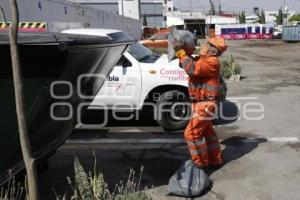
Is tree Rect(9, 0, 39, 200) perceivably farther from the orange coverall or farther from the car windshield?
the car windshield

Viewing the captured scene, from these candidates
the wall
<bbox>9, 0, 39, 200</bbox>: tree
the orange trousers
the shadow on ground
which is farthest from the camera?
the wall

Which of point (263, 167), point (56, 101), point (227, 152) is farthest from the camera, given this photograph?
point (227, 152)

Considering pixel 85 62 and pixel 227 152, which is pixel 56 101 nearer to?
pixel 85 62

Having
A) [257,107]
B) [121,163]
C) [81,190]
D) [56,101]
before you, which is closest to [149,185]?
[121,163]

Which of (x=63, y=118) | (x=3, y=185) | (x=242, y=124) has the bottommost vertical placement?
(x=242, y=124)

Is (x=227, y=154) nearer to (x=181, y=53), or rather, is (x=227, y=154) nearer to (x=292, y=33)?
(x=181, y=53)

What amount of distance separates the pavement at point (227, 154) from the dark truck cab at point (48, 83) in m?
1.17

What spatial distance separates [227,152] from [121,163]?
5.25ft

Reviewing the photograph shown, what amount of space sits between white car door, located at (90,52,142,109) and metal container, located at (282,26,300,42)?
37.3m

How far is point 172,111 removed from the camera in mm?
8133

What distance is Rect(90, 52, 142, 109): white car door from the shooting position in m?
8.16

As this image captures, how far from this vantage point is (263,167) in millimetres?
5949

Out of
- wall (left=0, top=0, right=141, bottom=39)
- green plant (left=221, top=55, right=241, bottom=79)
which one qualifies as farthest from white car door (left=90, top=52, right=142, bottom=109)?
green plant (left=221, top=55, right=241, bottom=79)

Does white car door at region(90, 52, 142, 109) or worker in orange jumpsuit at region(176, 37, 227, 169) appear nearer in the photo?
worker in orange jumpsuit at region(176, 37, 227, 169)
